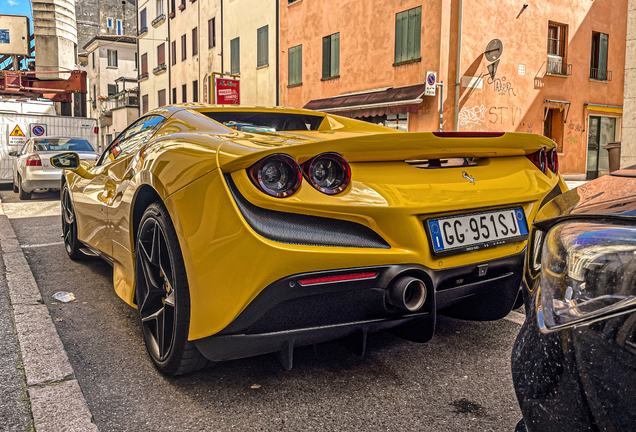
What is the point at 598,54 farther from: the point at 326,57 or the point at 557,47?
the point at 326,57

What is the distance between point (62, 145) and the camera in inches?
485

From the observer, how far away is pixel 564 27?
18.5 m

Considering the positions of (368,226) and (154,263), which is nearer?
(368,226)

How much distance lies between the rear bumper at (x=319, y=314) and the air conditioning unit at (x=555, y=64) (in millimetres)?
18086

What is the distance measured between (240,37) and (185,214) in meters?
23.9

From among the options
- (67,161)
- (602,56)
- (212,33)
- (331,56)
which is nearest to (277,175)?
(67,161)

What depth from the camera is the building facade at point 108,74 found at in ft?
139

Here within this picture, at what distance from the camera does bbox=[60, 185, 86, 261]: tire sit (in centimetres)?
479

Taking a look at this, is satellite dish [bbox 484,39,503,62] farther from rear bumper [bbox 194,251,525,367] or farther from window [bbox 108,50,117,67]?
window [bbox 108,50,117,67]

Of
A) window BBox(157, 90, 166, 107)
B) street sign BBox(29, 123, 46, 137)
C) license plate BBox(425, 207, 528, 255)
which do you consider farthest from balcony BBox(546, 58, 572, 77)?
window BBox(157, 90, 166, 107)

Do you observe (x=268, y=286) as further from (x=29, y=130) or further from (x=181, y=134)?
(x=29, y=130)

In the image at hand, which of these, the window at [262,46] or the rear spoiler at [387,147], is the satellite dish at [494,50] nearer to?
the window at [262,46]

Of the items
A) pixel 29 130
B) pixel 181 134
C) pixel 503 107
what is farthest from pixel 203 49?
pixel 181 134

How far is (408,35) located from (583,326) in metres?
16.6
